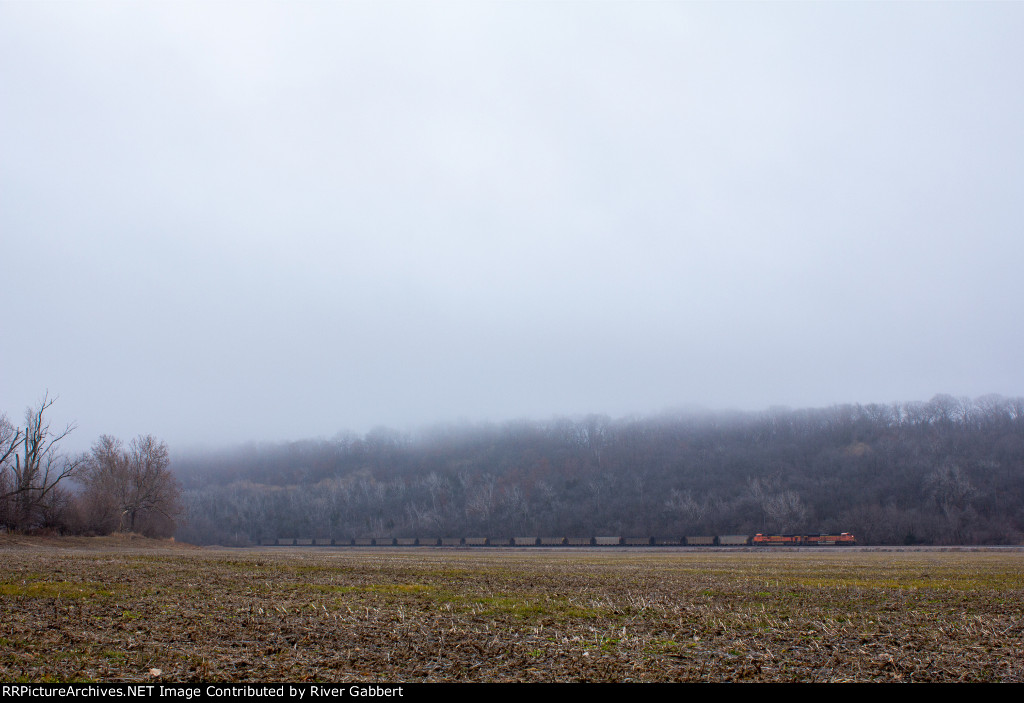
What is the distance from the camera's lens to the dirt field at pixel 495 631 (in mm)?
8719

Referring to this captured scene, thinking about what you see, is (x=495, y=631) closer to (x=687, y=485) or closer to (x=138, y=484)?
(x=138, y=484)

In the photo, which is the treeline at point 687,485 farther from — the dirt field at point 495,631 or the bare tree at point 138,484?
the dirt field at point 495,631

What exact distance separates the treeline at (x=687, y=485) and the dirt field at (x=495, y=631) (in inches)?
3133

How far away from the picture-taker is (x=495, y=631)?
1177cm

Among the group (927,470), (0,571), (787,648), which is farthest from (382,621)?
(927,470)

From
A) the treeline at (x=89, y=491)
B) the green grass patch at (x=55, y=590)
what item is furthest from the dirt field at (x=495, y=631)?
the treeline at (x=89, y=491)

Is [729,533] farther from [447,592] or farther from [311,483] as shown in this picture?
[311,483]

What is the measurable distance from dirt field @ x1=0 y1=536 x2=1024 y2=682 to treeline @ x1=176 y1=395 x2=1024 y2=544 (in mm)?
79590

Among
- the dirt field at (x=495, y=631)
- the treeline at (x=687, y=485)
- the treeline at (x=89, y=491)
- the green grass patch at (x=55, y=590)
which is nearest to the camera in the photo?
the dirt field at (x=495, y=631)

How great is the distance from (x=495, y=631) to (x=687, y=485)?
131 m

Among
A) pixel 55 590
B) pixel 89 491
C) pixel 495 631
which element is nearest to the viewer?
pixel 495 631

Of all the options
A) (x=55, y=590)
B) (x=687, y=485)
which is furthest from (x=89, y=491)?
(x=687, y=485)

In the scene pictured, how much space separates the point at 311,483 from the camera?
18375 cm
